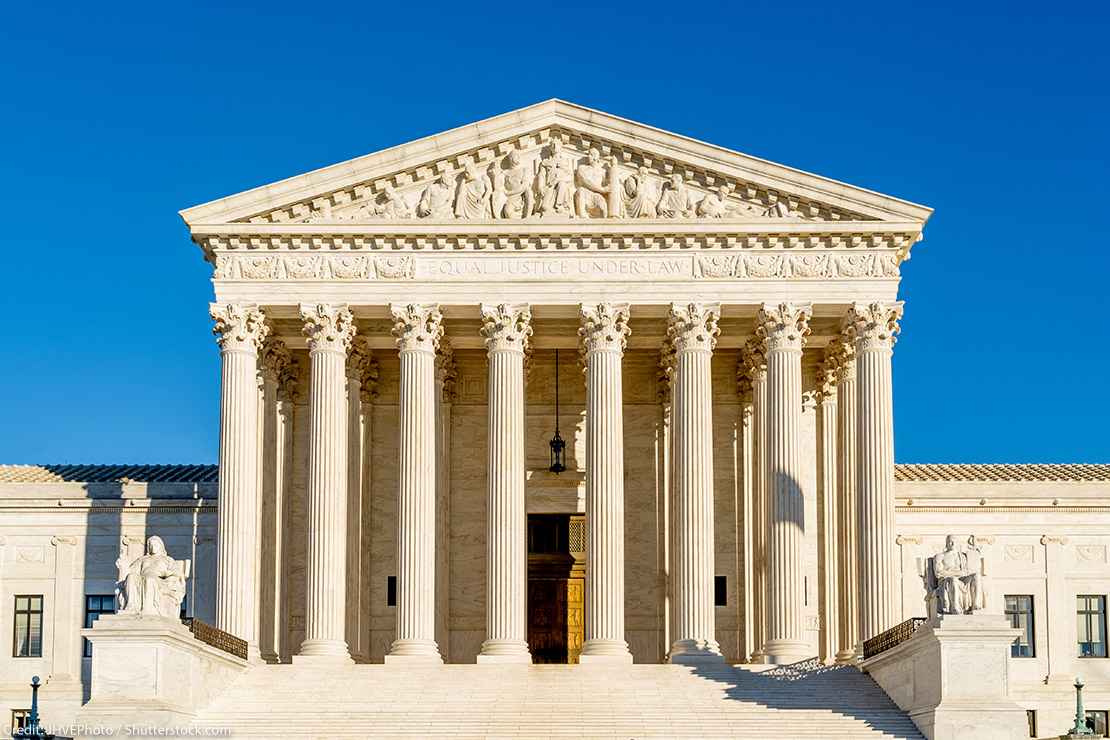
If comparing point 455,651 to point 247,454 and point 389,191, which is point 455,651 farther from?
point 389,191

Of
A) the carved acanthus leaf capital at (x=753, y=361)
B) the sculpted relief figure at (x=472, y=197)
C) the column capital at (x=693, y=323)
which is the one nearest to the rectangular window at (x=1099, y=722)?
the carved acanthus leaf capital at (x=753, y=361)

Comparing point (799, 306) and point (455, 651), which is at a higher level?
point (799, 306)

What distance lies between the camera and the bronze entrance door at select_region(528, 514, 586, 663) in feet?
196

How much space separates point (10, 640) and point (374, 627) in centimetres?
1223

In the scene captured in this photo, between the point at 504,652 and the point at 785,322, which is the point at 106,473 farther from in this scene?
the point at 785,322

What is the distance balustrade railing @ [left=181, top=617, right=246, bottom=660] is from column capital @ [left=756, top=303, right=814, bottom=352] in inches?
695

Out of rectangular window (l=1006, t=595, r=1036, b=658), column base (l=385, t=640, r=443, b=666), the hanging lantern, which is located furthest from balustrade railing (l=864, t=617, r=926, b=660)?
the hanging lantern

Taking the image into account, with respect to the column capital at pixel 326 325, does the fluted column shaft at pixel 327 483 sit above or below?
below

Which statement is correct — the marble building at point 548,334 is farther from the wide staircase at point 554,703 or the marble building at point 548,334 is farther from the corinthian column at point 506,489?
the wide staircase at point 554,703

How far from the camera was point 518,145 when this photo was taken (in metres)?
53.8

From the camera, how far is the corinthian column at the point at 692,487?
51750 millimetres

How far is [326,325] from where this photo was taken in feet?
174

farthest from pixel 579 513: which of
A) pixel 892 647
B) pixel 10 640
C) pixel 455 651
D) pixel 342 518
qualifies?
pixel 10 640

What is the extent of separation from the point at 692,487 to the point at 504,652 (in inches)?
285
